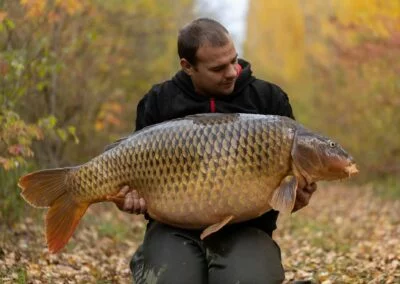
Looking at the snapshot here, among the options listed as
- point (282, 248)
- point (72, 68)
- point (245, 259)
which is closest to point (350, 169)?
point (245, 259)

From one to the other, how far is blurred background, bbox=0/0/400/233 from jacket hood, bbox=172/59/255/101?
4.63 feet

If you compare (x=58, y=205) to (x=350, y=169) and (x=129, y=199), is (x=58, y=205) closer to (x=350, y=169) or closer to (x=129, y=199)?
(x=129, y=199)

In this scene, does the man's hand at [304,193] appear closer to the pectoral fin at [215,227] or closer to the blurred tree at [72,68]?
the pectoral fin at [215,227]

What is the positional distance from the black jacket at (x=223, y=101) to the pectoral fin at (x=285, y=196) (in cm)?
45

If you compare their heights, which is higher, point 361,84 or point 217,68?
point 217,68

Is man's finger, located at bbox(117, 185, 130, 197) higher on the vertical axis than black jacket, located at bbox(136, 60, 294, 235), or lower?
lower

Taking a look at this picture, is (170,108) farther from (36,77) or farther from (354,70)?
(354,70)

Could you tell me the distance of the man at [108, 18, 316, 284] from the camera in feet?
10.6

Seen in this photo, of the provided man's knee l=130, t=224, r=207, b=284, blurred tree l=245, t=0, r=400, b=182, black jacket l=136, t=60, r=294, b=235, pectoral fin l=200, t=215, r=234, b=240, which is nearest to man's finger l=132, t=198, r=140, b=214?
man's knee l=130, t=224, r=207, b=284

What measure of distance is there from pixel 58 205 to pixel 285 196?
106cm

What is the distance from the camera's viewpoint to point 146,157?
3.26 m

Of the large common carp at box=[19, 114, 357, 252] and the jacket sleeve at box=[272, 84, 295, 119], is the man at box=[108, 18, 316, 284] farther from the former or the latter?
the large common carp at box=[19, 114, 357, 252]

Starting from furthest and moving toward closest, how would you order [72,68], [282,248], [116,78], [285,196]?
[116,78]
[72,68]
[282,248]
[285,196]

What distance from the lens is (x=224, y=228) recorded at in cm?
341
